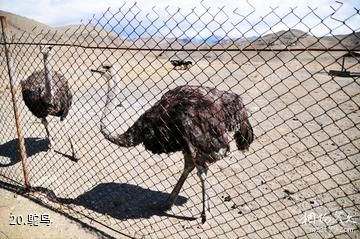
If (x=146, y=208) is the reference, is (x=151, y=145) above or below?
above

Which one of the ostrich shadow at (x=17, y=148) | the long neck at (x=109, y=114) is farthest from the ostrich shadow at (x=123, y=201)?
the ostrich shadow at (x=17, y=148)

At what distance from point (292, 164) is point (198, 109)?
2225mm

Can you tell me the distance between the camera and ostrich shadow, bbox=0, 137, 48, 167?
5.88m

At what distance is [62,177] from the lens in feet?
17.1

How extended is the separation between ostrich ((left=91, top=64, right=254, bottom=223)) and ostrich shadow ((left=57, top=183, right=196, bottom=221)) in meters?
0.23

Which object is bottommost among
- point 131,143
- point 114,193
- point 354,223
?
point 114,193

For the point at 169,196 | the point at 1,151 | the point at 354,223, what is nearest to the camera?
the point at 354,223

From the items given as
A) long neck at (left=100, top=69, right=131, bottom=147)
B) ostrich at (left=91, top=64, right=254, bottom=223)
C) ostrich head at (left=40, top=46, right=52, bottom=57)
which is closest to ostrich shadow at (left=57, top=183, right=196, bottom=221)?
ostrich at (left=91, top=64, right=254, bottom=223)

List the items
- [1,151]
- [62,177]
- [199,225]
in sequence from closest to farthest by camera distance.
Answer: [199,225] → [62,177] → [1,151]

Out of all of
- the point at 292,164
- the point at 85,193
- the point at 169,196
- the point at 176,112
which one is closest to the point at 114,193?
the point at 85,193

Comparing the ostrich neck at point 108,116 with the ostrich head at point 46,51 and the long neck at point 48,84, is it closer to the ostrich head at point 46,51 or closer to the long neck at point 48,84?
the long neck at point 48,84

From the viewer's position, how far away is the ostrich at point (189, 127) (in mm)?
3875

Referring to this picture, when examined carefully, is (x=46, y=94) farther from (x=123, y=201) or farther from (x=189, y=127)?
(x=189, y=127)

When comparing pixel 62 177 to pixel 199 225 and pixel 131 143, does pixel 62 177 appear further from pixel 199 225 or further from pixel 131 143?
pixel 199 225
